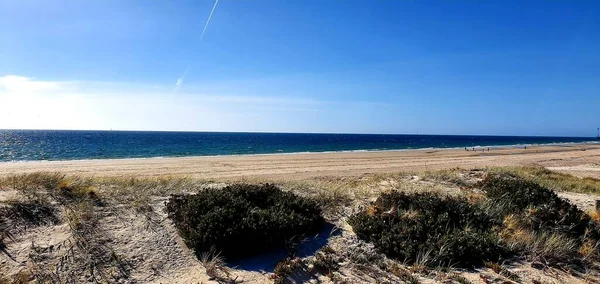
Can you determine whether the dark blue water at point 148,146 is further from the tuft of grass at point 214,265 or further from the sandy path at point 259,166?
the tuft of grass at point 214,265

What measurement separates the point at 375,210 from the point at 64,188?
7.07 meters

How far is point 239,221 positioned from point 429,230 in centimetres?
360

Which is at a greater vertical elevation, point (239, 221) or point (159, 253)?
point (239, 221)

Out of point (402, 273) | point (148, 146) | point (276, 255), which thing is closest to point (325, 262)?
point (276, 255)

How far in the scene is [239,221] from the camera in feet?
21.2

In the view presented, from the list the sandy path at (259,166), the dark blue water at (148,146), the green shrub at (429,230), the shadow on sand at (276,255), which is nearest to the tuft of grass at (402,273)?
the green shrub at (429,230)

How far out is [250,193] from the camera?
809 centimetres

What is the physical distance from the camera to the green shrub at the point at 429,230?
614cm

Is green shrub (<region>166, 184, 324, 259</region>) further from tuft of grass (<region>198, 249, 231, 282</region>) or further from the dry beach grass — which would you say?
the dry beach grass

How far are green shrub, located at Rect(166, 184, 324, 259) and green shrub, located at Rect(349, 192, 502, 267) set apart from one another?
1.19 meters

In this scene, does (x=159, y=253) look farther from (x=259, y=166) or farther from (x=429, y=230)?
(x=259, y=166)

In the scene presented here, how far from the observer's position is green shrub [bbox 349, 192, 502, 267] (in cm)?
614

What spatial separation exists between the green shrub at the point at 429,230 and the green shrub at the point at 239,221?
1.19 m

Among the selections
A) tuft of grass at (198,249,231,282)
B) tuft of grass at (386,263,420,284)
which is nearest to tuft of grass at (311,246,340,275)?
tuft of grass at (386,263,420,284)
